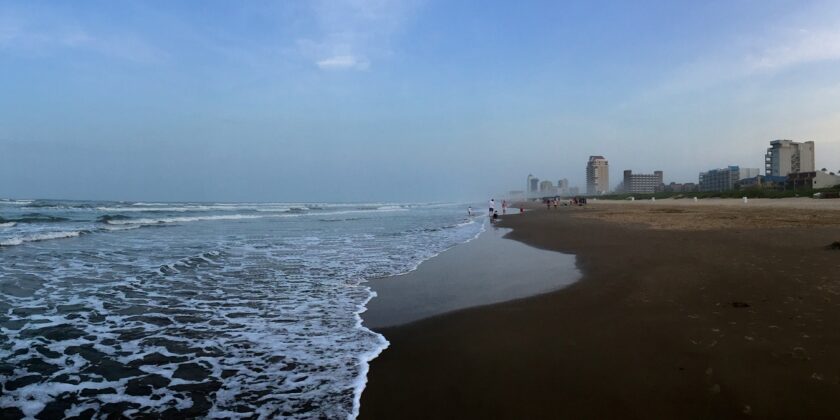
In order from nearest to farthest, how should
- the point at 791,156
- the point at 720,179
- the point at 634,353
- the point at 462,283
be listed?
the point at 634,353 < the point at 462,283 < the point at 791,156 < the point at 720,179

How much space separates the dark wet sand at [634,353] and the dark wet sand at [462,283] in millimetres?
449

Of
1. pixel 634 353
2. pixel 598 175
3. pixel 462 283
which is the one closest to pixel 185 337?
pixel 462 283

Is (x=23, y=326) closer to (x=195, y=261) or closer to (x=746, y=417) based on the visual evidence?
(x=195, y=261)

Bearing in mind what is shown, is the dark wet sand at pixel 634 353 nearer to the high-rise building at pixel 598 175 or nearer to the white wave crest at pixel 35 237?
the white wave crest at pixel 35 237

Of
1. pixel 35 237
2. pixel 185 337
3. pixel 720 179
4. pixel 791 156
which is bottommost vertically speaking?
pixel 185 337

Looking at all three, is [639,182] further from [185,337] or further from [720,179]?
[185,337]

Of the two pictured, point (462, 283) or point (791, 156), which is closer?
point (462, 283)

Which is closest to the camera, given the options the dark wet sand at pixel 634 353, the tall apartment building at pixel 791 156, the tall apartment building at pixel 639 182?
the dark wet sand at pixel 634 353

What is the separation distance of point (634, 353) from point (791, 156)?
14915 cm

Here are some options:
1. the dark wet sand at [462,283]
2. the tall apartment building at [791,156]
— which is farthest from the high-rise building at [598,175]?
the dark wet sand at [462,283]

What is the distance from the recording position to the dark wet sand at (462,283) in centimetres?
612

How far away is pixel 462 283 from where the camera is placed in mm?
7867

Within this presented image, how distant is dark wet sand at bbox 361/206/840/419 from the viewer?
3031 mm

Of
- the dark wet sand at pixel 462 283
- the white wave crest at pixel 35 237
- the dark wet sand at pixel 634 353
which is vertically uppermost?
the white wave crest at pixel 35 237
